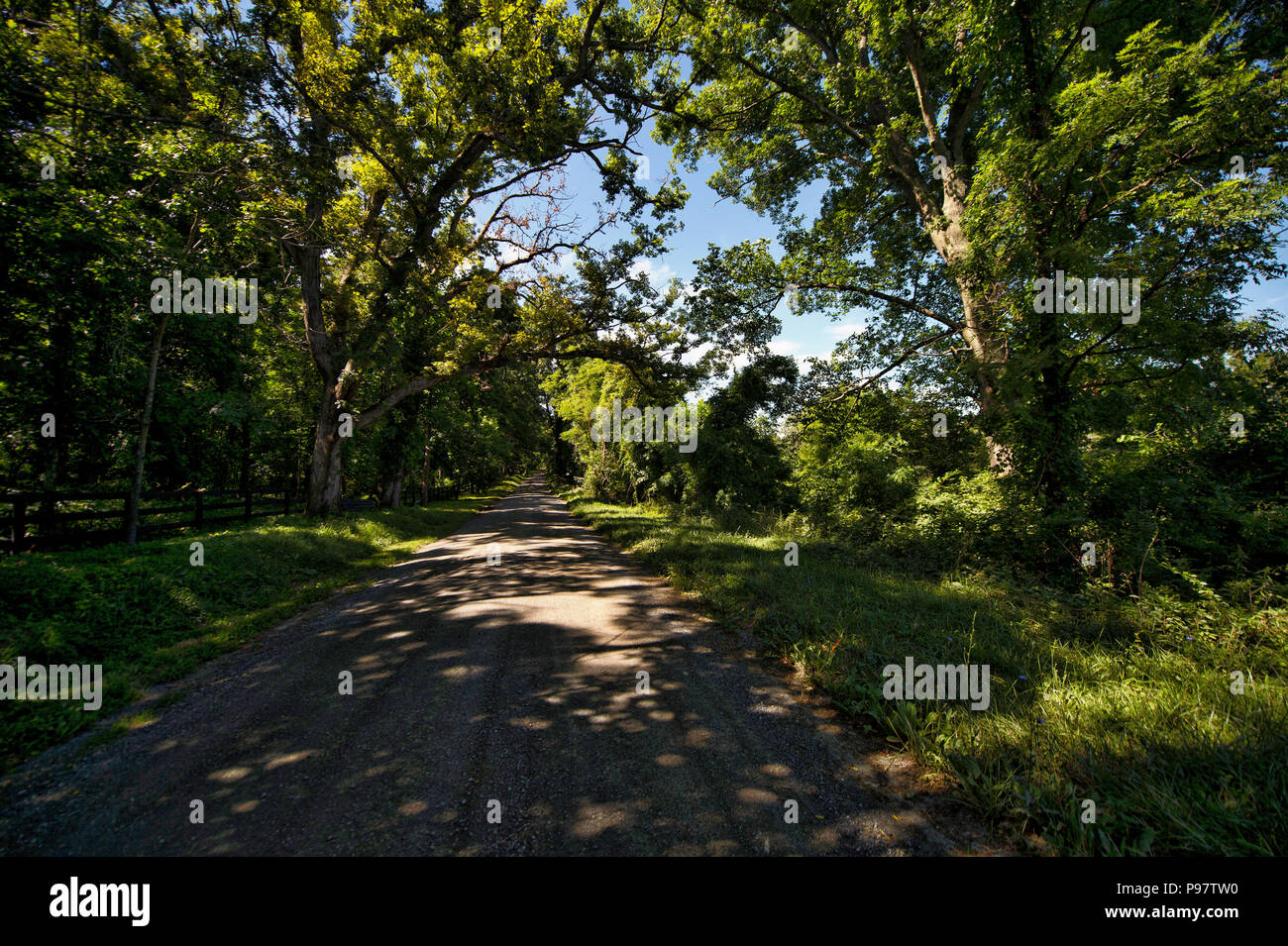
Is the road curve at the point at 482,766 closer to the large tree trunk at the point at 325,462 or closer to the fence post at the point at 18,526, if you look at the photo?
the fence post at the point at 18,526

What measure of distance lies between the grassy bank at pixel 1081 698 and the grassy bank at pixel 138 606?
6.71 metres

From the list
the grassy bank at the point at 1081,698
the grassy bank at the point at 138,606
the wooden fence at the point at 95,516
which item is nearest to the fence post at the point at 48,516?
the wooden fence at the point at 95,516

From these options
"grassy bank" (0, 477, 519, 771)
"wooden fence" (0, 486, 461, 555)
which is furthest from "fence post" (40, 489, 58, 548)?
"grassy bank" (0, 477, 519, 771)

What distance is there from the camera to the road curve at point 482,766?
93.7 inches

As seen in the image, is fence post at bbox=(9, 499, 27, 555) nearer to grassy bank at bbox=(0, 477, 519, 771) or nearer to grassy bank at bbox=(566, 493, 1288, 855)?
grassy bank at bbox=(0, 477, 519, 771)

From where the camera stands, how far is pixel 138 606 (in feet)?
17.9

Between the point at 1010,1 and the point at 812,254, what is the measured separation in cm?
599

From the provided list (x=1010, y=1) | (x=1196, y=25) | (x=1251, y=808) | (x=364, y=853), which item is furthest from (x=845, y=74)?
(x=364, y=853)

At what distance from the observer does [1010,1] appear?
6691mm

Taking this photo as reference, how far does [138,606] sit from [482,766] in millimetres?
6162

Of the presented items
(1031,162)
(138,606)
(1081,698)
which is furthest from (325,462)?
(1031,162)

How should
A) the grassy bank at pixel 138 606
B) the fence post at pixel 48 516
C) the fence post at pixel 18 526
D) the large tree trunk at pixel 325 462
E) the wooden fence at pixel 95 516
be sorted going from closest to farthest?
the grassy bank at pixel 138 606, the fence post at pixel 18 526, the wooden fence at pixel 95 516, the fence post at pixel 48 516, the large tree trunk at pixel 325 462

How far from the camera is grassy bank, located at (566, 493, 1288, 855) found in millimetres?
2328
